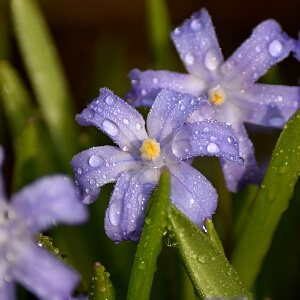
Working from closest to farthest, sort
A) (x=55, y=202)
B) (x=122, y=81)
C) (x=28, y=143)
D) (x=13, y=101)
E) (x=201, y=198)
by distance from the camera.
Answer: (x=55, y=202), (x=201, y=198), (x=28, y=143), (x=13, y=101), (x=122, y=81)

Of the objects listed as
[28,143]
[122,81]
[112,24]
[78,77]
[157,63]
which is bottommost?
[28,143]

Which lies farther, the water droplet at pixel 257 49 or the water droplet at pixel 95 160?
the water droplet at pixel 257 49

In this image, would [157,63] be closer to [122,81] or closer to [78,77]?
[122,81]

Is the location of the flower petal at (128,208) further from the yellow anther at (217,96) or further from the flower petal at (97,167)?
the yellow anther at (217,96)

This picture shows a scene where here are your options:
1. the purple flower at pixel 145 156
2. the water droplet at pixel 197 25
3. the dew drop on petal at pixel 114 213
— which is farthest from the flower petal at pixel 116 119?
the water droplet at pixel 197 25

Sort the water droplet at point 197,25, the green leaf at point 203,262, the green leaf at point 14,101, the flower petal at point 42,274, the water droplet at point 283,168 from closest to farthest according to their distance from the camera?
1. the flower petal at point 42,274
2. the green leaf at point 203,262
3. the water droplet at point 283,168
4. the water droplet at point 197,25
5. the green leaf at point 14,101

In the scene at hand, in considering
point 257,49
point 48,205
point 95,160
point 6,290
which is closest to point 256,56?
point 257,49

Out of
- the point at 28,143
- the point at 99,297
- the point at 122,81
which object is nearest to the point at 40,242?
the point at 99,297
